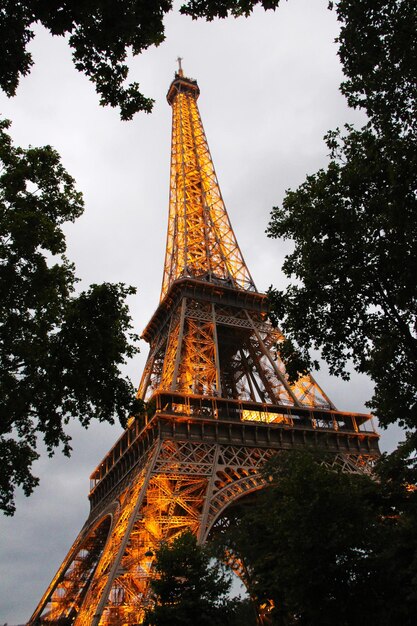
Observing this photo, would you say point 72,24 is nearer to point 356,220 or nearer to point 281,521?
point 356,220

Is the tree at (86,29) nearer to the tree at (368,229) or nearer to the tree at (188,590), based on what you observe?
the tree at (368,229)

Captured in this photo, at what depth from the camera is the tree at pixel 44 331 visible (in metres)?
13.8

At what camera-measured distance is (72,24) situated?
835 cm

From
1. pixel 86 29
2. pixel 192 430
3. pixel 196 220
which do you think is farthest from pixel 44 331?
pixel 196 220

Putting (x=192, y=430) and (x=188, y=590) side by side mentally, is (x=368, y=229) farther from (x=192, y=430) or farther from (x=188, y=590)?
(x=192, y=430)

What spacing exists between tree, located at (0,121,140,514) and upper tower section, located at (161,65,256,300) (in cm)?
2457

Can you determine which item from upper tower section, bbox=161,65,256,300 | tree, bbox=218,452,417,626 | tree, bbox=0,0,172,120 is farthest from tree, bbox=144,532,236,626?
upper tower section, bbox=161,65,256,300

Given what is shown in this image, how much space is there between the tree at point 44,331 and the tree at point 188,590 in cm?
697

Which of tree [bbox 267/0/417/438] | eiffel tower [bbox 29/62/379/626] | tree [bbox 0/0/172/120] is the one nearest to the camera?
tree [bbox 0/0/172/120]

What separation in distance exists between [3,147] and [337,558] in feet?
53.5

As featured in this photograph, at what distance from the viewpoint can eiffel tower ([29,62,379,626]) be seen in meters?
24.1

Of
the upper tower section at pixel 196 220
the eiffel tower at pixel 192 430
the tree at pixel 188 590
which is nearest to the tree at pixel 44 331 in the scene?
the eiffel tower at pixel 192 430

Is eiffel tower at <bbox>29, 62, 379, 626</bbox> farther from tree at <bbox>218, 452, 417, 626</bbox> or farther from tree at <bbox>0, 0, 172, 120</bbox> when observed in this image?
tree at <bbox>0, 0, 172, 120</bbox>

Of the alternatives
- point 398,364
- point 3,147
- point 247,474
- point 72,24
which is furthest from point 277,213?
point 247,474
